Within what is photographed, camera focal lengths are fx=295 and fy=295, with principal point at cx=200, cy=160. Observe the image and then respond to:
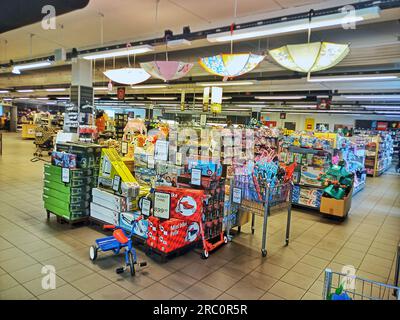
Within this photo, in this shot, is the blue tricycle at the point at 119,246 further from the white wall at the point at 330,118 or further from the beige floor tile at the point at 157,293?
the white wall at the point at 330,118

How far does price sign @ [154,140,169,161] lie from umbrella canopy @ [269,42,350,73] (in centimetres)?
258

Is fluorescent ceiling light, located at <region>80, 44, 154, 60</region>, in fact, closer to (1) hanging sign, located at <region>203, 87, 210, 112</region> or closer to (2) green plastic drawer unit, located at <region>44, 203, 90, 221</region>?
(2) green plastic drawer unit, located at <region>44, 203, 90, 221</region>

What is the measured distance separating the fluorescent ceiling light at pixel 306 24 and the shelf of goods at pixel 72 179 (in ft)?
9.20

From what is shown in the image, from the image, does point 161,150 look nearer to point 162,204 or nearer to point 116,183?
point 116,183

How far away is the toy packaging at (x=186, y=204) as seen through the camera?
13.0 ft

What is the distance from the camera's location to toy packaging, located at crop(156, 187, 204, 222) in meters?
3.96

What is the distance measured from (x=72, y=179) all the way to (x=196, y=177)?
207 cm

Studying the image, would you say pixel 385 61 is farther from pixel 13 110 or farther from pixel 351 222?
pixel 13 110

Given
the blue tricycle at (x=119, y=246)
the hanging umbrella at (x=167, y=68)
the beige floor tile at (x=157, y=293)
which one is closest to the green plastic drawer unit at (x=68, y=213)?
the blue tricycle at (x=119, y=246)

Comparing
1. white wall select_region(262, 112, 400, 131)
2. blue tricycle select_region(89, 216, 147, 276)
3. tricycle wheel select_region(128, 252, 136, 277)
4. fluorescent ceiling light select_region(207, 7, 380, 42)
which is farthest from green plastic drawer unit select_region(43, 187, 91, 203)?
white wall select_region(262, 112, 400, 131)

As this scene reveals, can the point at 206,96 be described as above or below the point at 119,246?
above

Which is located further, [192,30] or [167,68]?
[192,30]

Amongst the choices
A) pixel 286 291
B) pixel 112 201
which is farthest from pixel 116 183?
pixel 286 291

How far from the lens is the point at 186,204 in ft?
13.1
